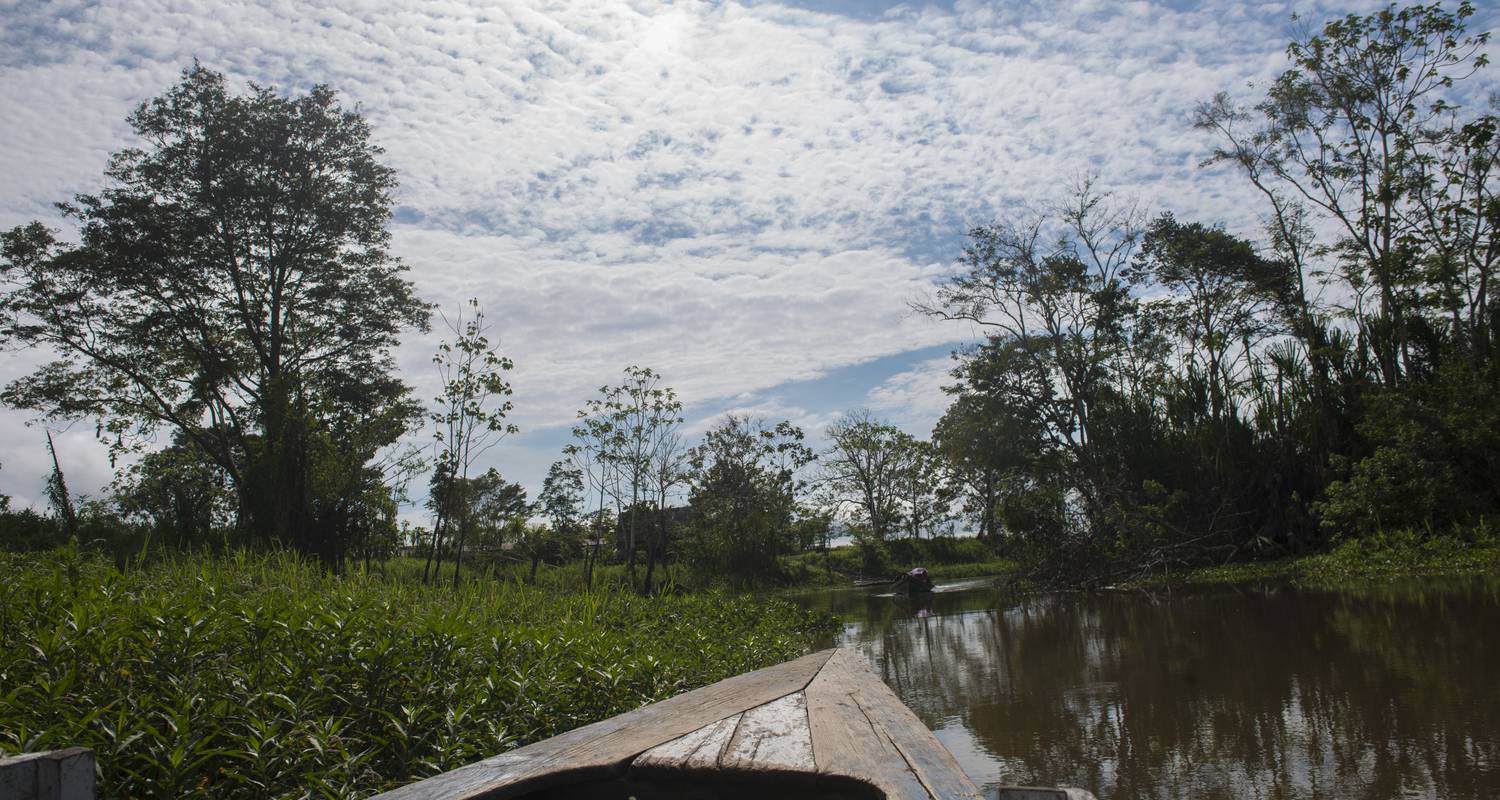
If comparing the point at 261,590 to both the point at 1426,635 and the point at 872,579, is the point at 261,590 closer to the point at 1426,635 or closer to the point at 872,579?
the point at 1426,635

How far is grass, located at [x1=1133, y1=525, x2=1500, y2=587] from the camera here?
1152 cm

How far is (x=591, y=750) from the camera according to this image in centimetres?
189

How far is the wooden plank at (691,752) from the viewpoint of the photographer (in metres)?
1.74

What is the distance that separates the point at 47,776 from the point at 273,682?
7.60ft

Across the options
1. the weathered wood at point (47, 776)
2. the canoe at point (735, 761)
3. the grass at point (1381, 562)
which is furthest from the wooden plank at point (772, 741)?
the grass at point (1381, 562)

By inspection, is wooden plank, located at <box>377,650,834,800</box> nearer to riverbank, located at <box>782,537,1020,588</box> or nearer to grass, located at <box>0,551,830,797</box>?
grass, located at <box>0,551,830,797</box>

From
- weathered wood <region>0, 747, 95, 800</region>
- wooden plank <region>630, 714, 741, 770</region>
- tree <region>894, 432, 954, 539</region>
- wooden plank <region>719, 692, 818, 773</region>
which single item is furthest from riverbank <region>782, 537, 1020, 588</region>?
weathered wood <region>0, 747, 95, 800</region>

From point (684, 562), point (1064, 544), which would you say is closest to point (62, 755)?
point (1064, 544)

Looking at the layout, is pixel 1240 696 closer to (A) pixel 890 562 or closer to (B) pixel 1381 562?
(B) pixel 1381 562

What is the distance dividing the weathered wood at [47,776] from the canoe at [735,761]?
456 mm

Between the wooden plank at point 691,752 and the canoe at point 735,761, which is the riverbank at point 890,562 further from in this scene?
the wooden plank at point 691,752

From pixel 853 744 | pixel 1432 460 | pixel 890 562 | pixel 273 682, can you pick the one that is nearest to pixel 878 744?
pixel 853 744

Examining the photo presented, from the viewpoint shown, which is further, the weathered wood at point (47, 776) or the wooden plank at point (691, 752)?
the wooden plank at point (691, 752)

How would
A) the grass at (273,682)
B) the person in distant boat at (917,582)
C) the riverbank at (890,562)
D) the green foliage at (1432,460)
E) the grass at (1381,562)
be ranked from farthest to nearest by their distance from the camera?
the riverbank at (890,562)
the person in distant boat at (917,582)
the green foliage at (1432,460)
the grass at (1381,562)
the grass at (273,682)
